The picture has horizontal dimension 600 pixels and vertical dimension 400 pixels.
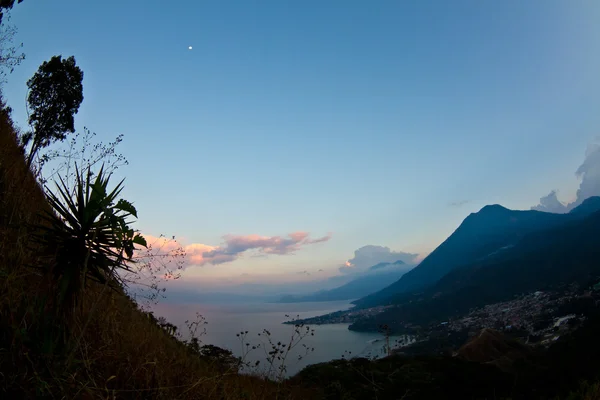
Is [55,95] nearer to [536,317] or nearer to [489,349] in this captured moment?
[489,349]

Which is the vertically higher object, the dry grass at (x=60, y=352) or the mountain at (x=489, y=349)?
the dry grass at (x=60, y=352)

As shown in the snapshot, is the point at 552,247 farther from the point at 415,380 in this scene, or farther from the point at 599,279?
the point at 415,380

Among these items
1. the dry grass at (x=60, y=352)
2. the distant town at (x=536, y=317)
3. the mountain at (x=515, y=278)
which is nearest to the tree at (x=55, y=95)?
the dry grass at (x=60, y=352)

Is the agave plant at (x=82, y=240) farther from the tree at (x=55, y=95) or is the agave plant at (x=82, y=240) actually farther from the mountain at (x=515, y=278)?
the mountain at (x=515, y=278)

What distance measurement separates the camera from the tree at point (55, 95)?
43.3 feet

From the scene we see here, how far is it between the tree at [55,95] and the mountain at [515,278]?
8017 centimetres

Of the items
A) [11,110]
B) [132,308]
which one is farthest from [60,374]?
[11,110]

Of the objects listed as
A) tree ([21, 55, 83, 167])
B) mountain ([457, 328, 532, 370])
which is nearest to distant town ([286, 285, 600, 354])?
mountain ([457, 328, 532, 370])

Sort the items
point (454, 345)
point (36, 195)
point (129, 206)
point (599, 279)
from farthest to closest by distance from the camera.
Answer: point (599, 279) → point (454, 345) → point (36, 195) → point (129, 206)

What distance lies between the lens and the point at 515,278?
365 ft

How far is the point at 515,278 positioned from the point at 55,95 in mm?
132620

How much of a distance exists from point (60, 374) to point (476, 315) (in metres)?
96.5

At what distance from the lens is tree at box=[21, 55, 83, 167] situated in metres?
13.2

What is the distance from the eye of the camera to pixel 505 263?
128250 mm
